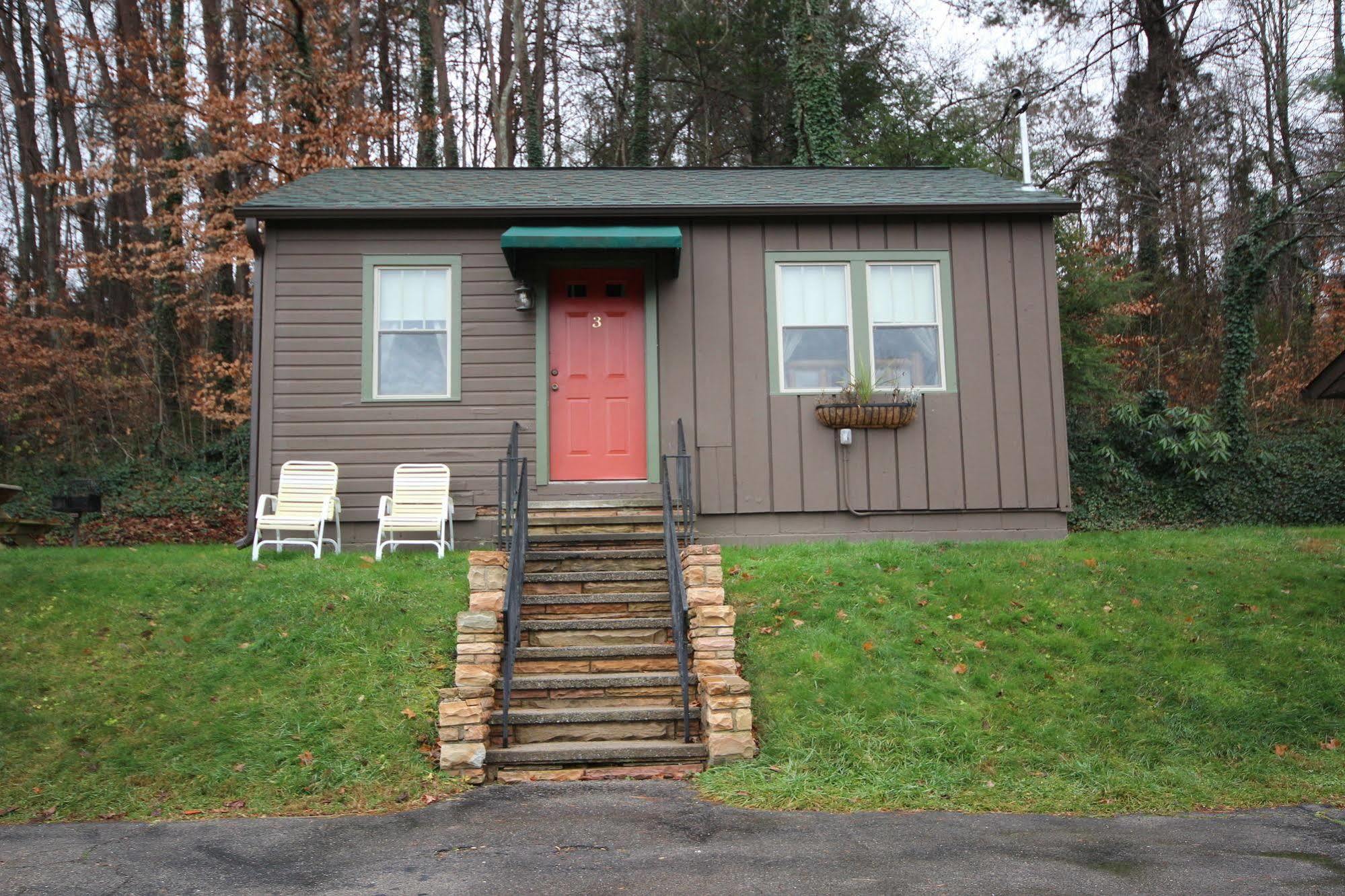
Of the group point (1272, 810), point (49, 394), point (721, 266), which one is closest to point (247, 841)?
point (1272, 810)

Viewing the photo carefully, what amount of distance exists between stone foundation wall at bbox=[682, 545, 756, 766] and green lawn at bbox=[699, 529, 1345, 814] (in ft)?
0.51

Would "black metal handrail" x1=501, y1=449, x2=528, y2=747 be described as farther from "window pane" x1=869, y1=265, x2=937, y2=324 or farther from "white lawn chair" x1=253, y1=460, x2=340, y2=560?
"window pane" x1=869, y1=265, x2=937, y2=324

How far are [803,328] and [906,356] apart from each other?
0.99 m

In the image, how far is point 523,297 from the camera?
9.09m

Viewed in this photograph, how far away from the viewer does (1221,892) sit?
3.75 metres

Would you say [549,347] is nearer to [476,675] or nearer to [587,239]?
[587,239]

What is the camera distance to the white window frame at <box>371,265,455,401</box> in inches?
360

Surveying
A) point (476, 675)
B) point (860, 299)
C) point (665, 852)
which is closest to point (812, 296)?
point (860, 299)

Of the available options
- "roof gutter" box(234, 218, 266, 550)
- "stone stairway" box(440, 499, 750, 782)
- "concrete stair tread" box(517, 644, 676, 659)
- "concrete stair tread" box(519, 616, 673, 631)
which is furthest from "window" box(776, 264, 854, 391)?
"roof gutter" box(234, 218, 266, 550)

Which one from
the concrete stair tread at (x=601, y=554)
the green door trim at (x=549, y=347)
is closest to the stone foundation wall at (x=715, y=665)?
the concrete stair tread at (x=601, y=554)

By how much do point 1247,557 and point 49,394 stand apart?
1685 centimetres

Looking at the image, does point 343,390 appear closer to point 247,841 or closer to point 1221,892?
point 247,841

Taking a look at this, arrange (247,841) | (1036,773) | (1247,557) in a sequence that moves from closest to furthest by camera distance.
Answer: (247,841) → (1036,773) → (1247,557)

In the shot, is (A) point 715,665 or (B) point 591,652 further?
(B) point 591,652
